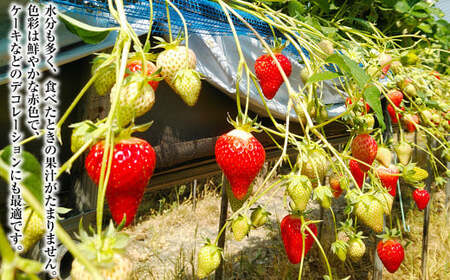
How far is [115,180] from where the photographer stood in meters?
0.29

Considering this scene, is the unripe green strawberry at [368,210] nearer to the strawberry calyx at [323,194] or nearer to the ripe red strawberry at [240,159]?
the strawberry calyx at [323,194]

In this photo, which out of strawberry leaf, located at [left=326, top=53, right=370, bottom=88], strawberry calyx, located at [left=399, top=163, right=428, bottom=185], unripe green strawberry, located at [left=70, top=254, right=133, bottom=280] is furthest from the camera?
strawberry calyx, located at [left=399, top=163, right=428, bottom=185]

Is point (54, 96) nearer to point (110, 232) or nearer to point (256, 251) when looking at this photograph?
point (110, 232)

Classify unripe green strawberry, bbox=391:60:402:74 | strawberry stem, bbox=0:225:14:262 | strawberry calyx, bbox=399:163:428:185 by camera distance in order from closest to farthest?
strawberry stem, bbox=0:225:14:262 → strawberry calyx, bbox=399:163:428:185 → unripe green strawberry, bbox=391:60:402:74

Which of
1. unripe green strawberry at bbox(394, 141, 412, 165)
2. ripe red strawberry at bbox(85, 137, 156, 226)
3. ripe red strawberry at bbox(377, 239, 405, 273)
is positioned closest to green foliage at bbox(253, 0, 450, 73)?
Answer: unripe green strawberry at bbox(394, 141, 412, 165)

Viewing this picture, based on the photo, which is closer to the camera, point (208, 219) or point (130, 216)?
point (130, 216)

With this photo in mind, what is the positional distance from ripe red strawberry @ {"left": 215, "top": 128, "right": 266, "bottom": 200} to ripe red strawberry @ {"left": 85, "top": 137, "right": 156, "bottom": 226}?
0.44 ft

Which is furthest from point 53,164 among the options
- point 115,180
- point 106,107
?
point 106,107

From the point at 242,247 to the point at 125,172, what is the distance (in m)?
2.91

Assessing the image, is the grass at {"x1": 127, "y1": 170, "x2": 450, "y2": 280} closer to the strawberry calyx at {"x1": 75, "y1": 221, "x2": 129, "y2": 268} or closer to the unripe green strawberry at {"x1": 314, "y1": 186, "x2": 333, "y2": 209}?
the unripe green strawberry at {"x1": 314, "y1": 186, "x2": 333, "y2": 209}

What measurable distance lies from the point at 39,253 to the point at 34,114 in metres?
0.57

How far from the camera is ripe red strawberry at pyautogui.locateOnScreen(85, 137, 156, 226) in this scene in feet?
0.94

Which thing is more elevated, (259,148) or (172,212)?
(259,148)

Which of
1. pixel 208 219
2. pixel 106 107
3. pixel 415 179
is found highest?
pixel 106 107
